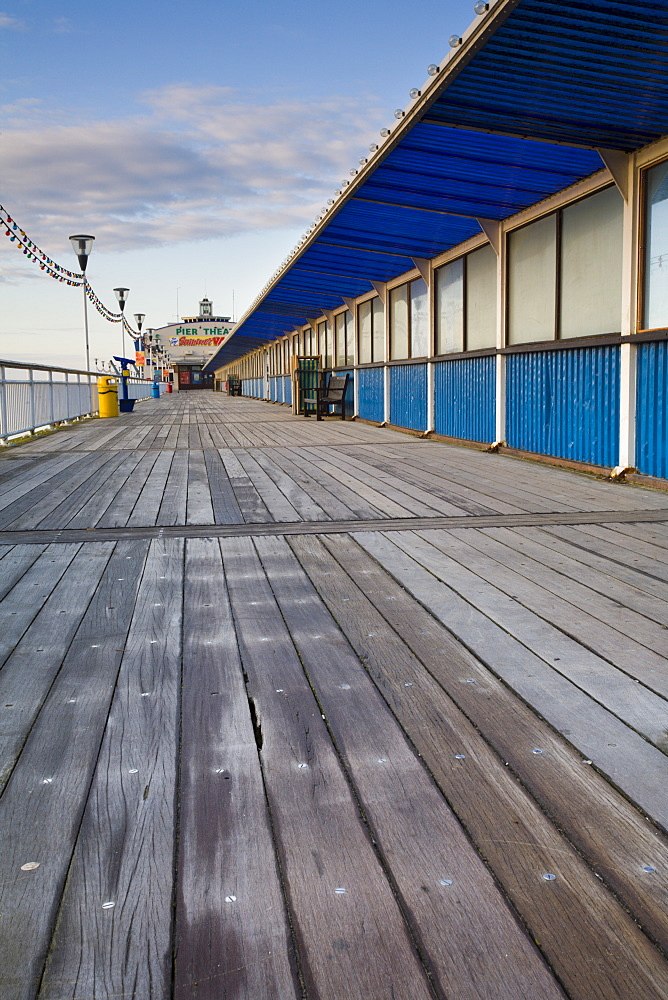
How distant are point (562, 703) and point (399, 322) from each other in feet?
40.8

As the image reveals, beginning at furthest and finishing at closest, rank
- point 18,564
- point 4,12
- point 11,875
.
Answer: point 4,12 < point 18,564 < point 11,875

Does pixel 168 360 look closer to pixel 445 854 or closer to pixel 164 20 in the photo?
pixel 164 20

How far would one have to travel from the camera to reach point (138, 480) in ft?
22.7

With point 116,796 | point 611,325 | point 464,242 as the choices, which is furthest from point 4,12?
point 116,796

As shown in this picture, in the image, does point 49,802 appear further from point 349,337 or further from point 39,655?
point 349,337

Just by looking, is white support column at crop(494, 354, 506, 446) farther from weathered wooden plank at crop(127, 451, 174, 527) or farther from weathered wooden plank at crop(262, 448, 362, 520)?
weathered wooden plank at crop(127, 451, 174, 527)

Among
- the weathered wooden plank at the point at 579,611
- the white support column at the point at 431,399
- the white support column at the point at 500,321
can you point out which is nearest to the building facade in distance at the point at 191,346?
the white support column at the point at 431,399

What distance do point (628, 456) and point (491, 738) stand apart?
5.11 m

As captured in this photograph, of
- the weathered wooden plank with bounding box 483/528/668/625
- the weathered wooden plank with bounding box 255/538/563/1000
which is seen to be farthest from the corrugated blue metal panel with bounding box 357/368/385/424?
the weathered wooden plank with bounding box 255/538/563/1000

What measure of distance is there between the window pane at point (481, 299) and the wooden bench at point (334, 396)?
6.94 meters

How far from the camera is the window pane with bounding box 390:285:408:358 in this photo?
13766 mm

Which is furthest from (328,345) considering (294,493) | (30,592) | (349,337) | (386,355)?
(30,592)

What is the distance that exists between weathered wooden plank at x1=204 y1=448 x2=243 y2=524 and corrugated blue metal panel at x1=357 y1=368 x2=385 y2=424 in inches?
281

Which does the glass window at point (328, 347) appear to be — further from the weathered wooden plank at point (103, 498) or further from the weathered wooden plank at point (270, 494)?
the weathered wooden plank at point (103, 498)
